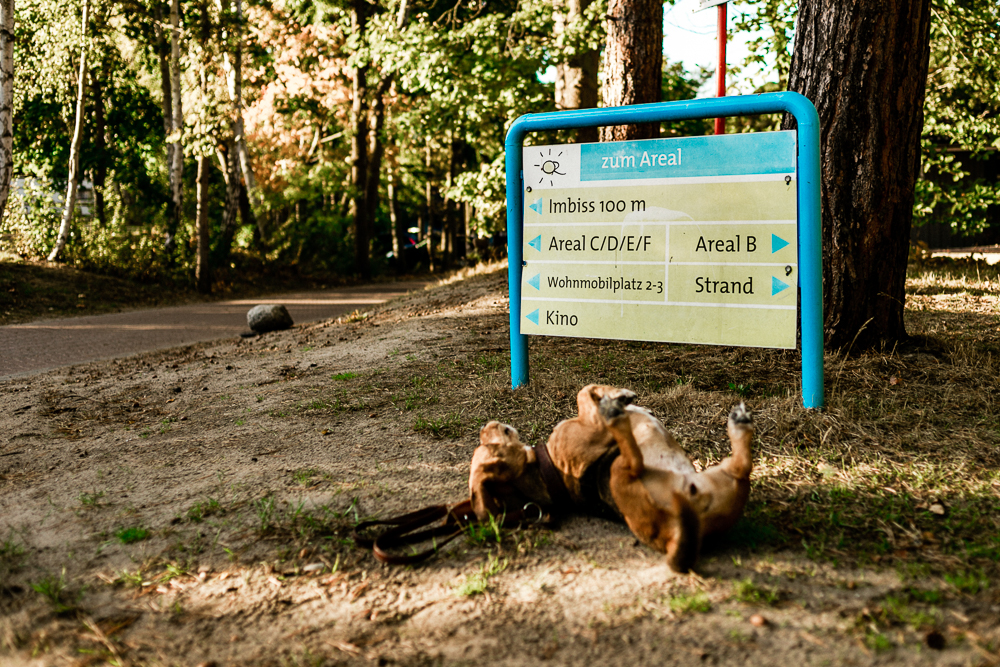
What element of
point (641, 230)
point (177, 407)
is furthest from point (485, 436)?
point (177, 407)

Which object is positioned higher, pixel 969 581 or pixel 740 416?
pixel 740 416

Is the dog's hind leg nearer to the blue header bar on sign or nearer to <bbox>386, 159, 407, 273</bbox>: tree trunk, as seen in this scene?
the blue header bar on sign

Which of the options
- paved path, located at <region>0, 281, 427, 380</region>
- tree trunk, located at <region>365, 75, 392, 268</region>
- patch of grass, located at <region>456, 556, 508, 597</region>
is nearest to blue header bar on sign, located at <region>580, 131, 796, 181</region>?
patch of grass, located at <region>456, 556, 508, 597</region>

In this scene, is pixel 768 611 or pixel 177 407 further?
pixel 177 407

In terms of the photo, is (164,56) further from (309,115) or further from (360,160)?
(309,115)

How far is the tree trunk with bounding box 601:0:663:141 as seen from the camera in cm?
729

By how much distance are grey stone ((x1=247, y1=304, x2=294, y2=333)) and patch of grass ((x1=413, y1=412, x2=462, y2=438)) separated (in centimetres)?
579

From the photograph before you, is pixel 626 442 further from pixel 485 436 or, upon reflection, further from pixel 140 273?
pixel 140 273

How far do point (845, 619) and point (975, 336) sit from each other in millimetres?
4001

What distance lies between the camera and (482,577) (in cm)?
243

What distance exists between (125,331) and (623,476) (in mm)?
9327

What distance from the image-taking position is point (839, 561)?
94.8 inches

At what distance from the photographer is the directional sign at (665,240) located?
3.66 meters

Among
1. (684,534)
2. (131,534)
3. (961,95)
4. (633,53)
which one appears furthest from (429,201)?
(684,534)
